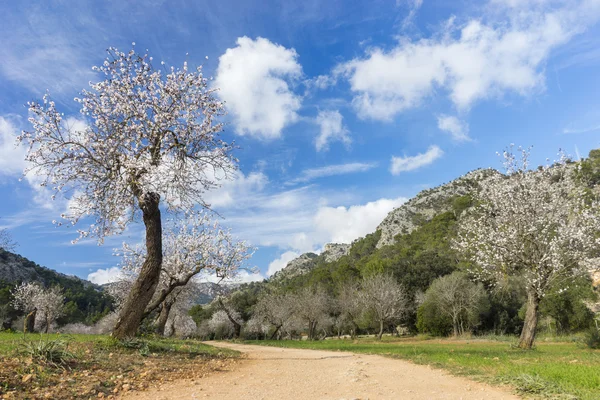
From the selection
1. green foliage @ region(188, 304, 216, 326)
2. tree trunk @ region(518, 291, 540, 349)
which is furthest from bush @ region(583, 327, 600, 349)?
green foliage @ region(188, 304, 216, 326)

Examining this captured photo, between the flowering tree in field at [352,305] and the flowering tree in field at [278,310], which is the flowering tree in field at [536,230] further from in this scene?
the flowering tree in field at [278,310]

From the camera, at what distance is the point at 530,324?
20.0 m

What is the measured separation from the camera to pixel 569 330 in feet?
133

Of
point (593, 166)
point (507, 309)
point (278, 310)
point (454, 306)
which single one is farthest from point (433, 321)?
point (593, 166)

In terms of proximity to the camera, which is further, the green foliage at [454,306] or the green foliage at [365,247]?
the green foliage at [365,247]

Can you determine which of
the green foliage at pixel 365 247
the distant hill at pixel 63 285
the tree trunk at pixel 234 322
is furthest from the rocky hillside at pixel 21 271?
the green foliage at pixel 365 247

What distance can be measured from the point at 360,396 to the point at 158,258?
929 centimetres

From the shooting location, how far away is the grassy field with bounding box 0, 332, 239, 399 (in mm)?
7359

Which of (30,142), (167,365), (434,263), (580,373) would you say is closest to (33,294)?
(30,142)

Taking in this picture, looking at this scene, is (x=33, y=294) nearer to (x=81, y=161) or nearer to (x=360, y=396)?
(x=81, y=161)

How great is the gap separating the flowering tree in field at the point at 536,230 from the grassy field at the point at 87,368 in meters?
16.3

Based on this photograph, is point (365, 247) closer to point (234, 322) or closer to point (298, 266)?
point (298, 266)

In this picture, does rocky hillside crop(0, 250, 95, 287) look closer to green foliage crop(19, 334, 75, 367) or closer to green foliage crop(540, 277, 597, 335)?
green foliage crop(19, 334, 75, 367)

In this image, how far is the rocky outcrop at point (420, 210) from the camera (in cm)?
Result: 10571
